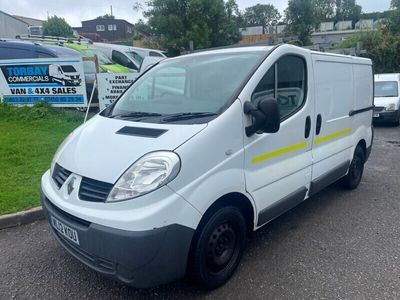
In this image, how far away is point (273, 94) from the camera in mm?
3168

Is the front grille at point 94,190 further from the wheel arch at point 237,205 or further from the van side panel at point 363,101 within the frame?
the van side panel at point 363,101

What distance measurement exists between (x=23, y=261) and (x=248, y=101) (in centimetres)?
255

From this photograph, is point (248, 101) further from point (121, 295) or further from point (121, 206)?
point (121, 295)

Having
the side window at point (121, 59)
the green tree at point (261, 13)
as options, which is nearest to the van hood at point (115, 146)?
the side window at point (121, 59)

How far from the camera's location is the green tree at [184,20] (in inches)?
819

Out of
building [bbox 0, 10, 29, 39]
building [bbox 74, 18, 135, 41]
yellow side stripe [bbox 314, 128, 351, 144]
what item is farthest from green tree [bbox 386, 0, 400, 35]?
building [bbox 74, 18, 135, 41]

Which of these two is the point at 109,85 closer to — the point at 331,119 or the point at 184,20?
the point at 331,119

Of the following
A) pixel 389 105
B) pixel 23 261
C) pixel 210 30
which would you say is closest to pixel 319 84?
pixel 23 261

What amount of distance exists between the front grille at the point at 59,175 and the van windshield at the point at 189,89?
2.34ft

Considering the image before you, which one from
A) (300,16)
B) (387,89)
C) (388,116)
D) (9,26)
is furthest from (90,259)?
(9,26)

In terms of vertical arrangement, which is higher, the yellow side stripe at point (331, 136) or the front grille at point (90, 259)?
the yellow side stripe at point (331, 136)

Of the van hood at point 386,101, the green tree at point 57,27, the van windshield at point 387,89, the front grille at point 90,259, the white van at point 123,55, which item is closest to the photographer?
the front grille at point 90,259

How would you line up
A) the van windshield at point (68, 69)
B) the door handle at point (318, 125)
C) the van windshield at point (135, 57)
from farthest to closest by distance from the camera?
the van windshield at point (135, 57), the van windshield at point (68, 69), the door handle at point (318, 125)

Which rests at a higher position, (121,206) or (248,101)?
(248,101)
